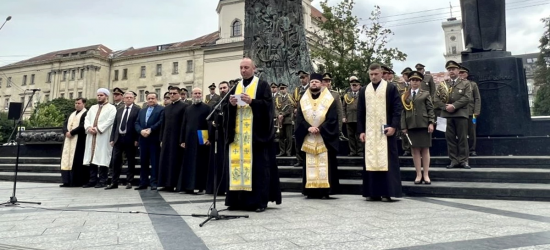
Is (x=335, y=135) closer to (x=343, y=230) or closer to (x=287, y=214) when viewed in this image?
(x=287, y=214)

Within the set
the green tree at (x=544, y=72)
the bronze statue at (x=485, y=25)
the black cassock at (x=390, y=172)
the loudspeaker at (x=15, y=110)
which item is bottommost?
the black cassock at (x=390, y=172)

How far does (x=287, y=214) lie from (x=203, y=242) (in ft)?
5.30

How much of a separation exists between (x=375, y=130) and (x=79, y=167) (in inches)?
282

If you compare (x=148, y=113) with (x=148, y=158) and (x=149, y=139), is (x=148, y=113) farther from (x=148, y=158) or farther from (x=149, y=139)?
(x=148, y=158)

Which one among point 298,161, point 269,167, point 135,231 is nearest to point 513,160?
Result: point 298,161

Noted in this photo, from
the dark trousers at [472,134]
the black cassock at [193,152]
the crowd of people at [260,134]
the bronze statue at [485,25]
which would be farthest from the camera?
the bronze statue at [485,25]

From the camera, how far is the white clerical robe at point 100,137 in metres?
8.43

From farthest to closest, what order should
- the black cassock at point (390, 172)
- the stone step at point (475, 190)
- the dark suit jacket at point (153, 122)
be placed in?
1. the dark suit jacket at point (153, 122)
2. the black cassock at point (390, 172)
3. the stone step at point (475, 190)

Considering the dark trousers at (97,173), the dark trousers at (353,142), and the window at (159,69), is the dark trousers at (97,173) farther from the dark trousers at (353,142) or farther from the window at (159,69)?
the window at (159,69)

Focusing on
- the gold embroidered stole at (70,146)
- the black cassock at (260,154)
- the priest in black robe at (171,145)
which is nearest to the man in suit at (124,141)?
the priest in black robe at (171,145)

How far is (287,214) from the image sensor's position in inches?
177

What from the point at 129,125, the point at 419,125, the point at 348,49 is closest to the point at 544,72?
the point at 348,49

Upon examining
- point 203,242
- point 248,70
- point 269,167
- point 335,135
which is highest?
point 248,70

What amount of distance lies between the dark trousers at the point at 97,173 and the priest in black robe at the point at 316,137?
5.12 meters
